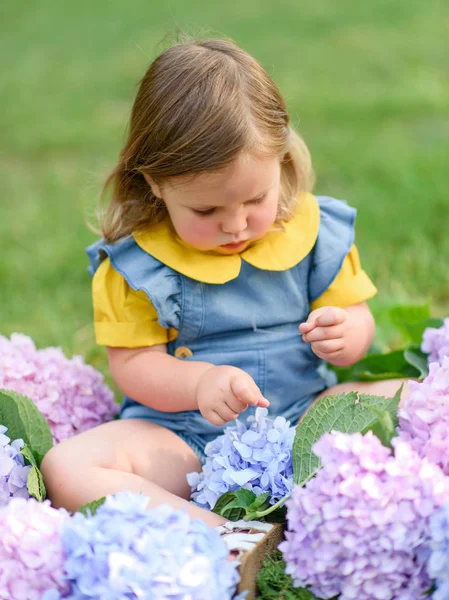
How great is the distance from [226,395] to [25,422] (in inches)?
16.4

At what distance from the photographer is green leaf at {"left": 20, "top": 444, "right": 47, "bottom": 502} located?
1.61 meters

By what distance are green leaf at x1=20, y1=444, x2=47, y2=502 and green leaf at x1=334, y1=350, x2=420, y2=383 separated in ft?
2.52

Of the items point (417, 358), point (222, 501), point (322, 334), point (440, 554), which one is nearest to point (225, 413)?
point (222, 501)

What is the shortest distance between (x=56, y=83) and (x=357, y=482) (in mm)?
4987

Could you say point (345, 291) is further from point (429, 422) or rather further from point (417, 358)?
point (429, 422)

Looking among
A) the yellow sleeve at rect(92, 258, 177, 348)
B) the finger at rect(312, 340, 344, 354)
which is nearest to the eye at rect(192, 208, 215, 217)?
the yellow sleeve at rect(92, 258, 177, 348)

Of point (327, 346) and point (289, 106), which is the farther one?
point (289, 106)

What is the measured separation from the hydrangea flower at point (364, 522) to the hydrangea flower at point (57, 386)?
771 millimetres

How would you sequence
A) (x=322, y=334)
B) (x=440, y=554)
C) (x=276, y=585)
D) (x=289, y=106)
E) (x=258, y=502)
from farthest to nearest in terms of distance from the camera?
1. (x=289, y=106)
2. (x=322, y=334)
3. (x=258, y=502)
4. (x=276, y=585)
5. (x=440, y=554)

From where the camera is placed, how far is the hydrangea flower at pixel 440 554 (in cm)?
126

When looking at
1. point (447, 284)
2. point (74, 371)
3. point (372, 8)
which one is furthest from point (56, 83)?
point (74, 371)

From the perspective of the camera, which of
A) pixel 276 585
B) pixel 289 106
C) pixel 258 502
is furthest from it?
pixel 289 106

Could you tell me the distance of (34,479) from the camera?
1.64 metres

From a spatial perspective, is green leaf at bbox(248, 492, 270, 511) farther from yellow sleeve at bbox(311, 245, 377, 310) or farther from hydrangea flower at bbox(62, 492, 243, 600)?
yellow sleeve at bbox(311, 245, 377, 310)
